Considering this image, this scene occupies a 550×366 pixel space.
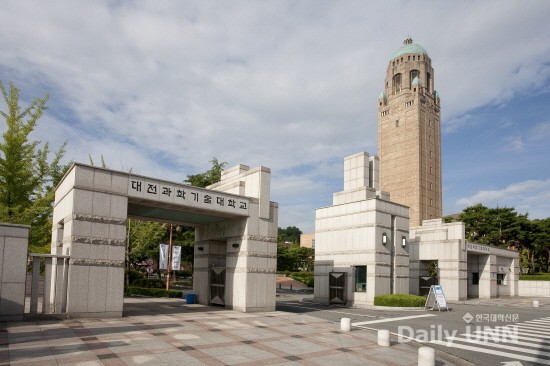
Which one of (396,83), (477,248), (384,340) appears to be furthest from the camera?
(396,83)

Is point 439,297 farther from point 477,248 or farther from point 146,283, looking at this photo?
point 146,283

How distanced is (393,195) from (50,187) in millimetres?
79823

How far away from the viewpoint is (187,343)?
13.8m

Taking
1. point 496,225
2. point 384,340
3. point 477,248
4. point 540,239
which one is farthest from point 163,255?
point 540,239

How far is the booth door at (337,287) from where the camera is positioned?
3170cm

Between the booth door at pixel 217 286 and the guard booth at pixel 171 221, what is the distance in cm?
6

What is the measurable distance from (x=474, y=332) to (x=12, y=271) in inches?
797

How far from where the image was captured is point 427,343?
16.1m

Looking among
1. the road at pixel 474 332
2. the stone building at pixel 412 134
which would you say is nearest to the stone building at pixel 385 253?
the road at pixel 474 332

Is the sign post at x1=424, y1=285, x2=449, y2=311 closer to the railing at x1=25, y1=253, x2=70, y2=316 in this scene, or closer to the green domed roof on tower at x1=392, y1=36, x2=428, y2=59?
the railing at x1=25, y1=253, x2=70, y2=316

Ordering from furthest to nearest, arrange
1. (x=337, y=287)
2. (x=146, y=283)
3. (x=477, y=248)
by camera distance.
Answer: (x=477, y=248) < (x=146, y=283) < (x=337, y=287)

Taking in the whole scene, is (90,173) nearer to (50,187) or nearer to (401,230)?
(50,187)

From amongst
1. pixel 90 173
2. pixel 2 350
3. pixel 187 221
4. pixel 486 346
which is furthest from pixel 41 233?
pixel 486 346

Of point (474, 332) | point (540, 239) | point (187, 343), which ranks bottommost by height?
point (474, 332)
